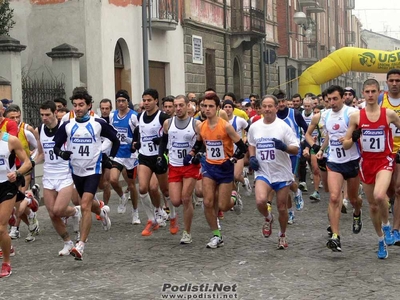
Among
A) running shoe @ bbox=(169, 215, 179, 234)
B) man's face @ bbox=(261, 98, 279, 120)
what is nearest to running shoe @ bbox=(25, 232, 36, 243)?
running shoe @ bbox=(169, 215, 179, 234)

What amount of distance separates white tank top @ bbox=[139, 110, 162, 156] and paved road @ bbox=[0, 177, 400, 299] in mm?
1098

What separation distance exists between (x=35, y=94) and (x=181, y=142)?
10406 mm

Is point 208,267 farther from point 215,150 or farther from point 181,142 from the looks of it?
point 181,142

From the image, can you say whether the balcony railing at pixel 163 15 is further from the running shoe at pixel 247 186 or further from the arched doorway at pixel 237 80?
the running shoe at pixel 247 186

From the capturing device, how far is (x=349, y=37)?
84.1m

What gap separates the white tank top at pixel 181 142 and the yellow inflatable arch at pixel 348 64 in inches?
829

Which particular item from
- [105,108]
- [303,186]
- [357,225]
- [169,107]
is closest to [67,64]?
[303,186]

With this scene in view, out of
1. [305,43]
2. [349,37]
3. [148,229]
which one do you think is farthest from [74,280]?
[349,37]

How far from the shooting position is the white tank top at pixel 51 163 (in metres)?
11.2

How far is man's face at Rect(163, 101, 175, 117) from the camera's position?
42.6 feet

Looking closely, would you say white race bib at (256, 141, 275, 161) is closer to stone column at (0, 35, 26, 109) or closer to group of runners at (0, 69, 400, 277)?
group of runners at (0, 69, 400, 277)

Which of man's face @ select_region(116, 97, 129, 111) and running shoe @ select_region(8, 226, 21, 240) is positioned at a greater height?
man's face @ select_region(116, 97, 129, 111)

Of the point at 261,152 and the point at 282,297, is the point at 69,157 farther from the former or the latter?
the point at 282,297

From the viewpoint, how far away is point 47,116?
38.0ft
